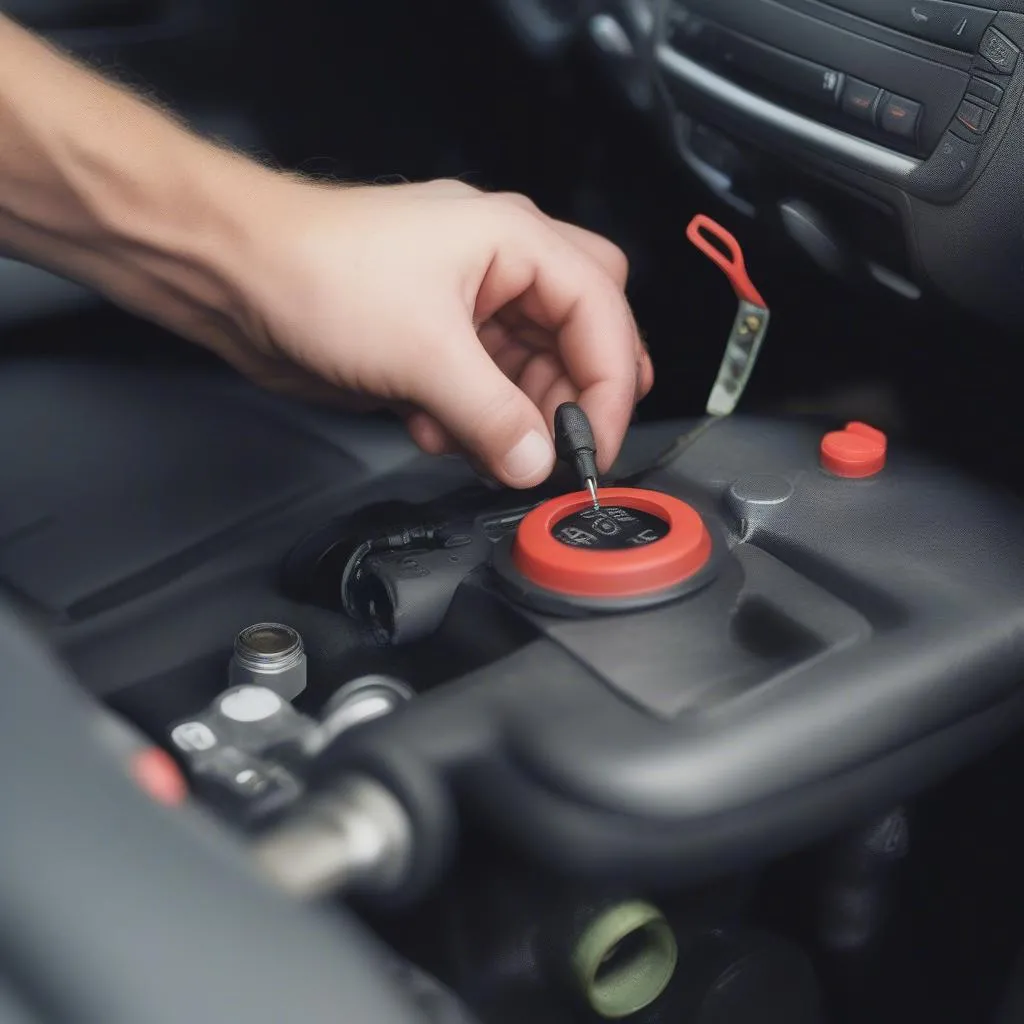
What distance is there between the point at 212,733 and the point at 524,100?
706 mm

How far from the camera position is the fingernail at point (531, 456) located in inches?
28.5

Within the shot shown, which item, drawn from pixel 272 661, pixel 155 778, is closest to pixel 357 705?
pixel 272 661

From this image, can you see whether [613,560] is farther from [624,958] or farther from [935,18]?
[935,18]

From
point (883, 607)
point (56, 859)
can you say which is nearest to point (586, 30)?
point (883, 607)

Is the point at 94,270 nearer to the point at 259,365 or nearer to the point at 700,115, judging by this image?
the point at 259,365

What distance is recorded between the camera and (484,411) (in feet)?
2.33

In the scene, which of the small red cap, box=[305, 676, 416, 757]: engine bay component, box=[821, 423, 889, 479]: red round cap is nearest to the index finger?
box=[821, 423, 889, 479]: red round cap

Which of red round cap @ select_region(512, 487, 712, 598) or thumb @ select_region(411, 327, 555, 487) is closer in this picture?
red round cap @ select_region(512, 487, 712, 598)

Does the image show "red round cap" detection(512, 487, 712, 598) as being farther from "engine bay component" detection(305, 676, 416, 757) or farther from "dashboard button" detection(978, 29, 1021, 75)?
"dashboard button" detection(978, 29, 1021, 75)

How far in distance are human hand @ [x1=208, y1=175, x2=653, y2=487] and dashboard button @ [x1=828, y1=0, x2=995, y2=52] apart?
20 cm

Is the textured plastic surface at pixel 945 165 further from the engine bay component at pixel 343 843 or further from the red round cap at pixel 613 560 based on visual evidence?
the engine bay component at pixel 343 843

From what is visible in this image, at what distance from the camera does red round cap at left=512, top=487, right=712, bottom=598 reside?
0.60 m

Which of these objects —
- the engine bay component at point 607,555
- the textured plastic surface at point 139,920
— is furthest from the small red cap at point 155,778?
the engine bay component at point 607,555

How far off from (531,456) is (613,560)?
0.13 metres
